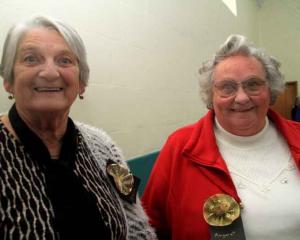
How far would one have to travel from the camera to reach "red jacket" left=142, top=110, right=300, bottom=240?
1.36m

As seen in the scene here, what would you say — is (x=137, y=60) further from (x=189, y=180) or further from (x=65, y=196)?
(x=65, y=196)

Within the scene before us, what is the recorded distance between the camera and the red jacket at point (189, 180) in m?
1.36

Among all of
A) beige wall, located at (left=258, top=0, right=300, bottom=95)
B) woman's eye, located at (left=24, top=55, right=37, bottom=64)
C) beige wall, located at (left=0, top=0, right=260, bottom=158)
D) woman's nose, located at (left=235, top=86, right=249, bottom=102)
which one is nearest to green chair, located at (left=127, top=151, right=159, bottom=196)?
beige wall, located at (left=0, top=0, right=260, bottom=158)

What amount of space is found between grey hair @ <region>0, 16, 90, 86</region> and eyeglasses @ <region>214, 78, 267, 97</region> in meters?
0.67

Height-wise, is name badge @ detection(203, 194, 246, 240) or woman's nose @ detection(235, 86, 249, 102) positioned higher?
woman's nose @ detection(235, 86, 249, 102)

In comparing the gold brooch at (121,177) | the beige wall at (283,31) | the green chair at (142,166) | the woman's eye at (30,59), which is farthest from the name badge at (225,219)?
the beige wall at (283,31)

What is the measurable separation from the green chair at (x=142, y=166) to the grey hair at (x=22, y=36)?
1.00 metres

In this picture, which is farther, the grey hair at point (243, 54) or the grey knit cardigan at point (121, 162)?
the grey hair at point (243, 54)

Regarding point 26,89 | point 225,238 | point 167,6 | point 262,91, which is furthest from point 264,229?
point 167,6

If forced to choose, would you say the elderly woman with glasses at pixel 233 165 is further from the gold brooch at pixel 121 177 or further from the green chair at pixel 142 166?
the green chair at pixel 142 166

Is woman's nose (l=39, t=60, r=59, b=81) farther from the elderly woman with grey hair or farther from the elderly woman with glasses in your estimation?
the elderly woman with glasses

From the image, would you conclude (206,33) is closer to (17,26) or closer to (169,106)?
(169,106)

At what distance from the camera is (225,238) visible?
1.28 m

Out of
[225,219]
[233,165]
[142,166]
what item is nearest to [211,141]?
[233,165]
